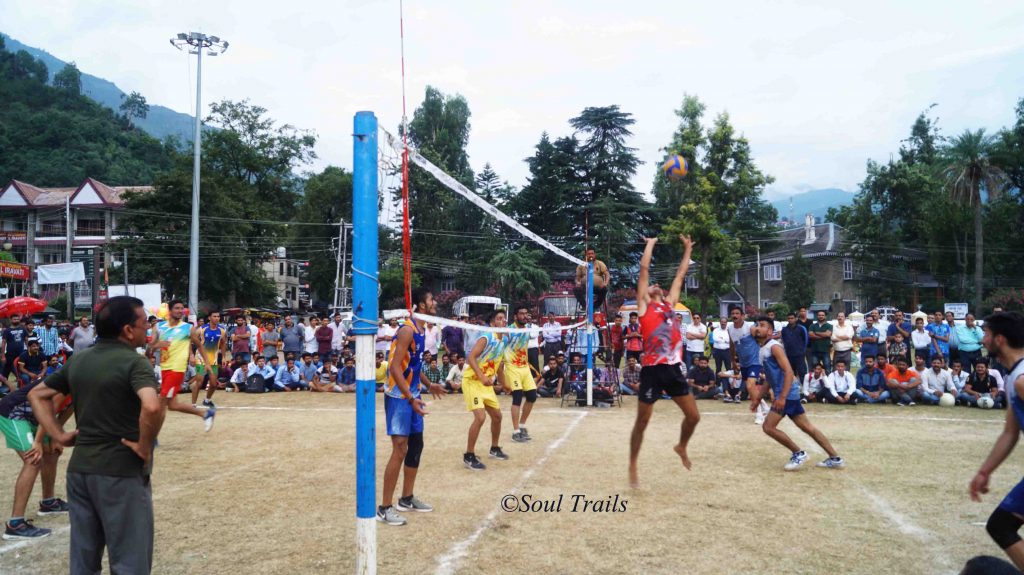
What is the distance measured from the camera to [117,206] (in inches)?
2277

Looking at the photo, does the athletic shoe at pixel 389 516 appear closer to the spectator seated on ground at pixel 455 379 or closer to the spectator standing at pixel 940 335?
the spectator seated on ground at pixel 455 379

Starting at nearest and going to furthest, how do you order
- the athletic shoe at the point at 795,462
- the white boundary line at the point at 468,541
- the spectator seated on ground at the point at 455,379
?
1. the white boundary line at the point at 468,541
2. the athletic shoe at the point at 795,462
3. the spectator seated on ground at the point at 455,379

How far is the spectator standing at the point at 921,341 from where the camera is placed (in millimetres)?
16156

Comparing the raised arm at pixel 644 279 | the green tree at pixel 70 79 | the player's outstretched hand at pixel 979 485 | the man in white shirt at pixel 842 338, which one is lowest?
the player's outstretched hand at pixel 979 485

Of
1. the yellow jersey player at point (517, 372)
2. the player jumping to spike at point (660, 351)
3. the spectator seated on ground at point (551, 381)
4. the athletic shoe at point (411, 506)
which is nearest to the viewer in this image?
the athletic shoe at point (411, 506)

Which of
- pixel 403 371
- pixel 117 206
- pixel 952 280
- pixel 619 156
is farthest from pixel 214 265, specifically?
pixel 952 280

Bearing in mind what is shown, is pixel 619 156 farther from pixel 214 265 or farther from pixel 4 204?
pixel 4 204

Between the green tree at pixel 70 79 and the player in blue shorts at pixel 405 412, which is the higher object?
the green tree at pixel 70 79

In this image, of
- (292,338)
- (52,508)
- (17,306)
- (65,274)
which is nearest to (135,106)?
(65,274)

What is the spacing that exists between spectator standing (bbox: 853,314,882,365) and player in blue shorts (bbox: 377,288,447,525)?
13.3 metres

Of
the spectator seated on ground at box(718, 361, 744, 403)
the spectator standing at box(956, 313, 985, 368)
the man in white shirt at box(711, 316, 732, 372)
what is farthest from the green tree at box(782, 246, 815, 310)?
the spectator seated on ground at box(718, 361, 744, 403)

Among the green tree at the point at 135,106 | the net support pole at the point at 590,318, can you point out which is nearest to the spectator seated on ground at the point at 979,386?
the net support pole at the point at 590,318

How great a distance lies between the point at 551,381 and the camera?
54.6 ft

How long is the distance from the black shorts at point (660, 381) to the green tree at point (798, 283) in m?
46.9
